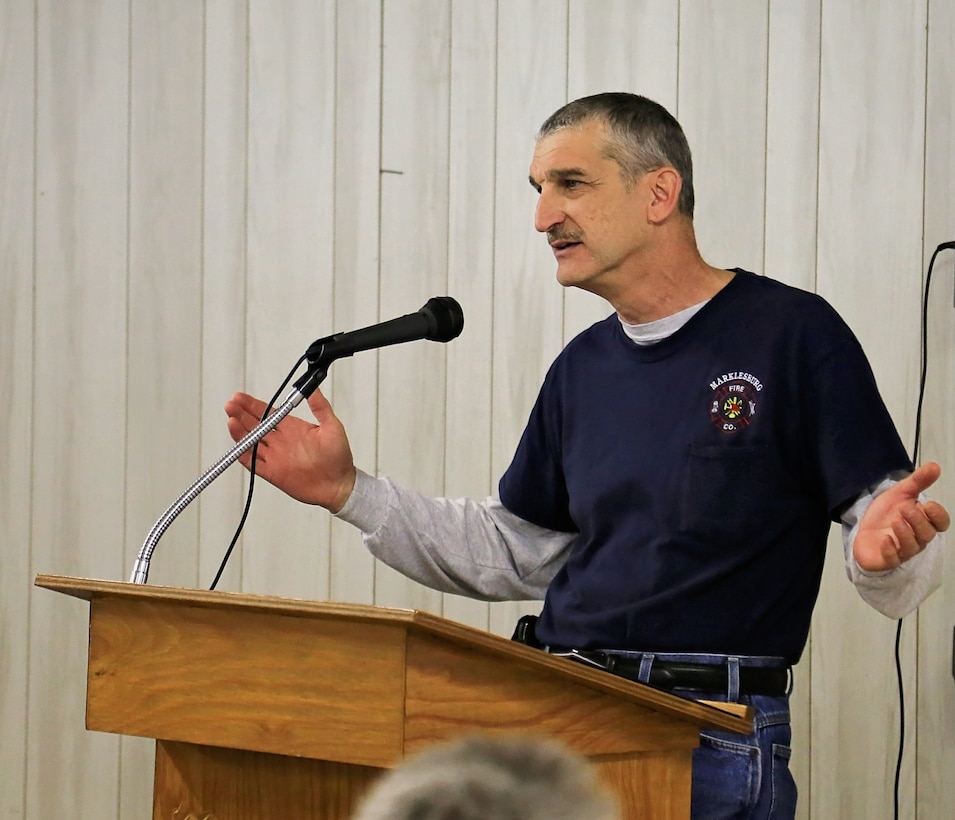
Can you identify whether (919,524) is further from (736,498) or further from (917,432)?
(917,432)

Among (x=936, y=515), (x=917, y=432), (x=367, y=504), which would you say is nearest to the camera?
(x=936, y=515)

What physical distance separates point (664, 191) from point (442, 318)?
0.51m

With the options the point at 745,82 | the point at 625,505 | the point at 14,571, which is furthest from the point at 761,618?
the point at 14,571

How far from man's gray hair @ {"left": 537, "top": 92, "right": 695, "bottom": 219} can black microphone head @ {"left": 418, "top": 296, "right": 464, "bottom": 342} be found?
0.45 m

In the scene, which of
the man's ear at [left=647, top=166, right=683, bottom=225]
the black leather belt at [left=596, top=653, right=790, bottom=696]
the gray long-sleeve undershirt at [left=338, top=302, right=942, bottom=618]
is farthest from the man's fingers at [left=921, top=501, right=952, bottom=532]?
the man's ear at [left=647, top=166, right=683, bottom=225]

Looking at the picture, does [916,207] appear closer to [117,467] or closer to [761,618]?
[761,618]

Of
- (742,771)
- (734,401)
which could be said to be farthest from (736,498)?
(742,771)

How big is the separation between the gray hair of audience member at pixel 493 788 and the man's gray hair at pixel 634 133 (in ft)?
5.17

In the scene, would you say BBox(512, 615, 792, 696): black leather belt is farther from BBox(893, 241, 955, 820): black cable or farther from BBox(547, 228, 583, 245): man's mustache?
BBox(893, 241, 955, 820): black cable

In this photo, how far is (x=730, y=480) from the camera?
1.87 meters

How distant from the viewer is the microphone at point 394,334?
68.8 inches

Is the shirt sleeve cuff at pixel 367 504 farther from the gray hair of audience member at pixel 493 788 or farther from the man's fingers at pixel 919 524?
the gray hair of audience member at pixel 493 788

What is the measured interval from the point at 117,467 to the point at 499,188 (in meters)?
1.06

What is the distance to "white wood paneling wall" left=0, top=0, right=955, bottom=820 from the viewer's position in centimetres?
264
